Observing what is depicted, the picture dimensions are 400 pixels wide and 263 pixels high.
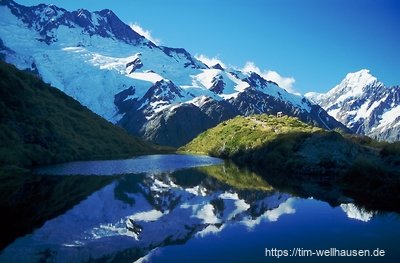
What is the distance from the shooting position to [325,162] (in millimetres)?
92062

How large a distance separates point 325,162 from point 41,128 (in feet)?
257

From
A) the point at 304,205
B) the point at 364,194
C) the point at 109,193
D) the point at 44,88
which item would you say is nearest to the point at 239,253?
the point at 304,205

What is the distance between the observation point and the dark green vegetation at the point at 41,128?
355 feet

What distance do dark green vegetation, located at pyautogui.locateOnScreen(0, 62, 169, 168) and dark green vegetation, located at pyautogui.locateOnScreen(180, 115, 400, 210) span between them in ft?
173

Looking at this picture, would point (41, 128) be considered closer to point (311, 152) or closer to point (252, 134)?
point (252, 134)

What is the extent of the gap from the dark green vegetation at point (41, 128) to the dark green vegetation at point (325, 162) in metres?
52.7

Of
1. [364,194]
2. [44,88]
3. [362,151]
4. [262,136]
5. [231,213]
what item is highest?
[44,88]

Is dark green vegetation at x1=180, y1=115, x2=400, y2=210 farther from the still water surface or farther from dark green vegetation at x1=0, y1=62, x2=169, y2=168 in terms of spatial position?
dark green vegetation at x1=0, y1=62, x2=169, y2=168

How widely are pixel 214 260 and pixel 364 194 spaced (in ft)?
134

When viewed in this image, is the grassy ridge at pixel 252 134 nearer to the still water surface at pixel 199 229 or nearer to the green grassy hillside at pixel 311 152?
the green grassy hillside at pixel 311 152

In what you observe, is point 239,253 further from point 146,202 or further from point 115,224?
point 146,202

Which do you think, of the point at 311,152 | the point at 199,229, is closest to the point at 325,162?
the point at 311,152

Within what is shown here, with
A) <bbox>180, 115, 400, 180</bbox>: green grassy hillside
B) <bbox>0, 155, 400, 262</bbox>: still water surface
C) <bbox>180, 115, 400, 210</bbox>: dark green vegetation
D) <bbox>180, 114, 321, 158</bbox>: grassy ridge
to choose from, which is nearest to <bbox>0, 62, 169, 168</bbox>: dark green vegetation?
<bbox>180, 114, 321, 158</bbox>: grassy ridge

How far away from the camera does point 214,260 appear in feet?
100
